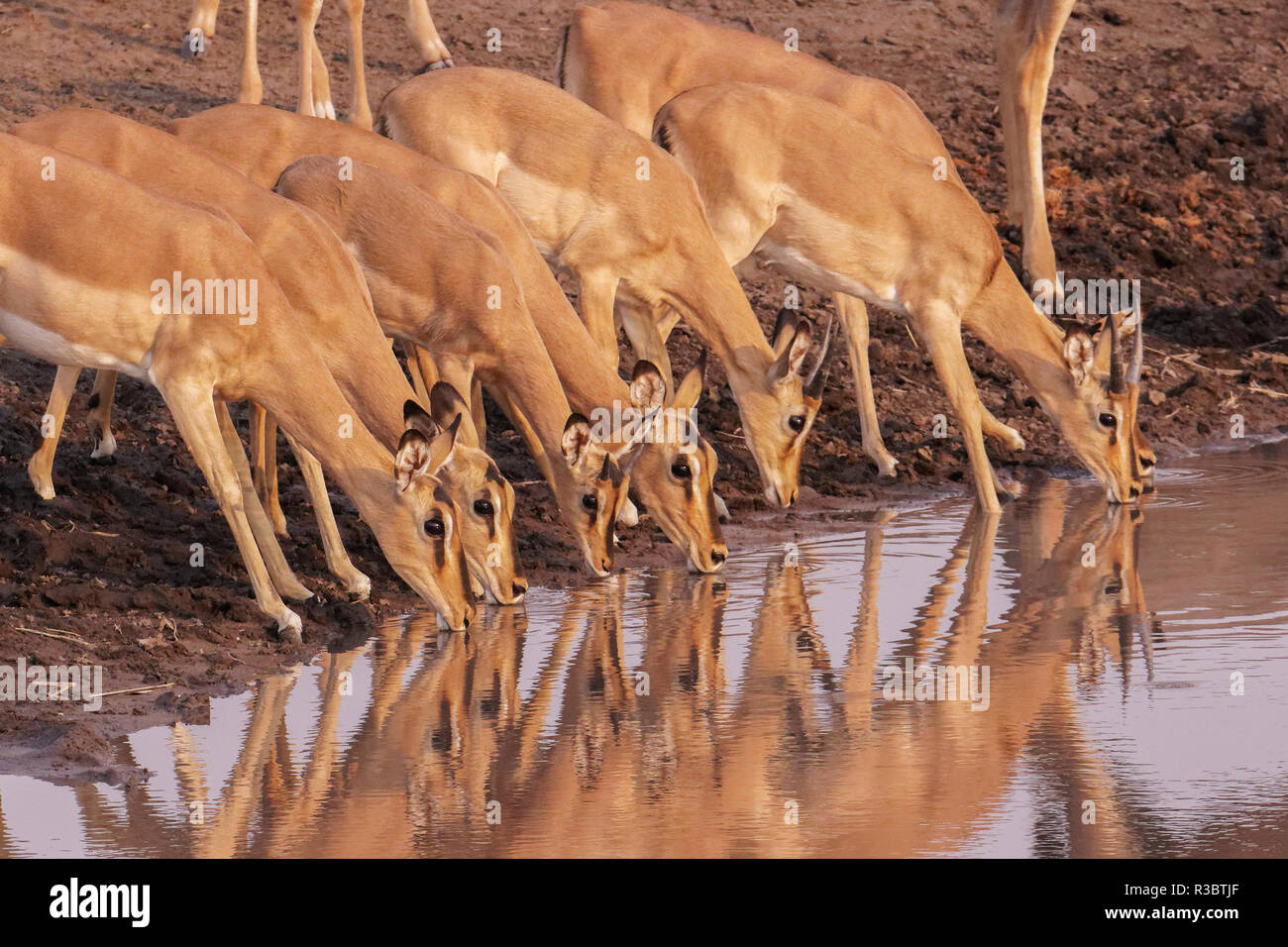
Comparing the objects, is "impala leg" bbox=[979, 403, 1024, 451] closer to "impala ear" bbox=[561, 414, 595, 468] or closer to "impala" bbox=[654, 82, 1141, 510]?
"impala" bbox=[654, 82, 1141, 510]

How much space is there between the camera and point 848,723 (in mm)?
7688

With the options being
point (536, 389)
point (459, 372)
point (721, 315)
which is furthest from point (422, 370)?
point (721, 315)

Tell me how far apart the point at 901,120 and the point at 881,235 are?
167 cm

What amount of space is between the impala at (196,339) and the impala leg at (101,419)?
199 centimetres

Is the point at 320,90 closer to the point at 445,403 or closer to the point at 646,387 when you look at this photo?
the point at 646,387

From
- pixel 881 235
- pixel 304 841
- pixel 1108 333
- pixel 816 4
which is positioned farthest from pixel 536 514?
pixel 816 4

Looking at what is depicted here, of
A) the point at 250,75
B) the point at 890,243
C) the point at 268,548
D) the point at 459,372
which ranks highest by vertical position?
the point at 250,75

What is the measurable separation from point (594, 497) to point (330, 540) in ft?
3.94

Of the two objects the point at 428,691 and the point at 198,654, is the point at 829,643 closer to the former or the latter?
the point at 428,691

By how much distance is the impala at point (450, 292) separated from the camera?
1031cm

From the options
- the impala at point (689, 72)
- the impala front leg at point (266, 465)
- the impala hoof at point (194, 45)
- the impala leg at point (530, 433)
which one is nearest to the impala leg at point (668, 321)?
the impala at point (689, 72)

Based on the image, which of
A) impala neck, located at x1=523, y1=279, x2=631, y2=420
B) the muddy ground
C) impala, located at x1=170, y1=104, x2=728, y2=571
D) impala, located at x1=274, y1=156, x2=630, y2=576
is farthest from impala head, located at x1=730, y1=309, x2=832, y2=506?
impala, located at x1=274, y1=156, x2=630, y2=576

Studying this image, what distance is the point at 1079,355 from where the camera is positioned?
1210 centimetres
